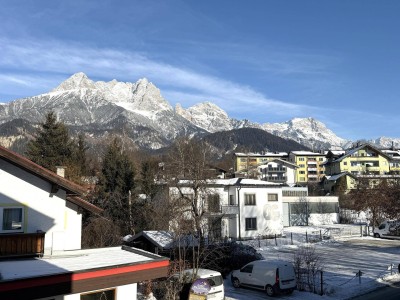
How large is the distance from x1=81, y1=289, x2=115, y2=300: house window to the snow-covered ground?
8536mm

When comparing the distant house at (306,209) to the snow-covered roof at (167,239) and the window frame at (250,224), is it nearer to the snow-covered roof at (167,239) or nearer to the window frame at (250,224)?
the window frame at (250,224)

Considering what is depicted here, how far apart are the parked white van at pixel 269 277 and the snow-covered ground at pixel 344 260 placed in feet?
1.42

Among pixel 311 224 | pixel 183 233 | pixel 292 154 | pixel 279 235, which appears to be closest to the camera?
pixel 183 233

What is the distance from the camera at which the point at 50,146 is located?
44312mm

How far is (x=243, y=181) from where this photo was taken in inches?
1953

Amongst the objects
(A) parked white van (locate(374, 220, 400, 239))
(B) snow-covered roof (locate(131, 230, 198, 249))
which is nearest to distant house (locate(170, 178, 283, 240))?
(A) parked white van (locate(374, 220, 400, 239))

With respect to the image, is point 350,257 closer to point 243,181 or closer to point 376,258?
point 376,258

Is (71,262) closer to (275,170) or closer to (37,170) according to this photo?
(37,170)

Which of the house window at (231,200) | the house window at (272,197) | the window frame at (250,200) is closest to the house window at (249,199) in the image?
the window frame at (250,200)

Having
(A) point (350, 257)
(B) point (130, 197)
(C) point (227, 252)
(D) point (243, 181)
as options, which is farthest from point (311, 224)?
(C) point (227, 252)

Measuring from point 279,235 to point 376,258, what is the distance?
54.6ft

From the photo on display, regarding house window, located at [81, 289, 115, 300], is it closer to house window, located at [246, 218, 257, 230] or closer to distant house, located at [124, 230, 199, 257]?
distant house, located at [124, 230, 199, 257]

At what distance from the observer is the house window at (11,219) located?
16.8 meters

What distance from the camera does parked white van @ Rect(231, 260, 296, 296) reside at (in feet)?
69.8
